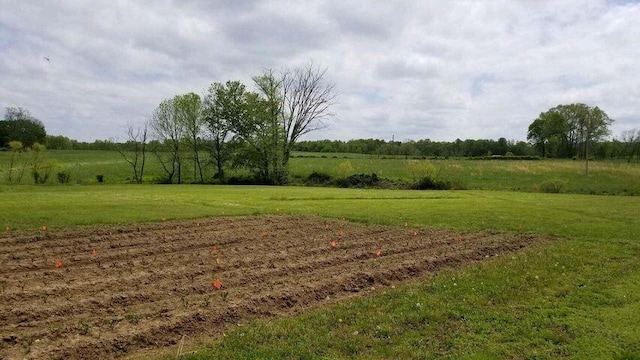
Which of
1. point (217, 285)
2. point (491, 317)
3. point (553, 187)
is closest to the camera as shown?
point (491, 317)

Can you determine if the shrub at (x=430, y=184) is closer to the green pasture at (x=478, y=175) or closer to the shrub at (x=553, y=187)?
the green pasture at (x=478, y=175)

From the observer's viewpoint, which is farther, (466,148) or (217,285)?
(466,148)

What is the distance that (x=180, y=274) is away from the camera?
31.2 feet

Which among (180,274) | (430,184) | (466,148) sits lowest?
(430,184)

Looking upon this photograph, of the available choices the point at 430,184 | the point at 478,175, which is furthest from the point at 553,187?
the point at 478,175

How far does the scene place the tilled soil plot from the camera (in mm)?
6465

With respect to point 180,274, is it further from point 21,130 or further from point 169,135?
point 21,130

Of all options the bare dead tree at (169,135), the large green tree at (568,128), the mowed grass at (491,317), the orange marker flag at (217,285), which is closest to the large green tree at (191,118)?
the bare dead tree at (169,135)

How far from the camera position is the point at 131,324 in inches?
262

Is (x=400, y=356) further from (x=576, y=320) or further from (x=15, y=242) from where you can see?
(x=15, y=242)

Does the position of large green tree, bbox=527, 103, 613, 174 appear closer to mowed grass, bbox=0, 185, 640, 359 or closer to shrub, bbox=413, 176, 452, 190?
shrub, bbox=413, 176, 452, 190

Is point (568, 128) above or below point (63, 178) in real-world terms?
above

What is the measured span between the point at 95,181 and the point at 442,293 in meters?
52.2

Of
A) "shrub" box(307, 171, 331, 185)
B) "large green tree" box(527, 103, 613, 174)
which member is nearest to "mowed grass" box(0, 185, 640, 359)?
"shrub" box(307, 171, 331, 185)
